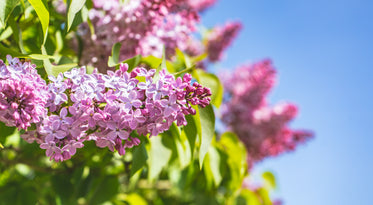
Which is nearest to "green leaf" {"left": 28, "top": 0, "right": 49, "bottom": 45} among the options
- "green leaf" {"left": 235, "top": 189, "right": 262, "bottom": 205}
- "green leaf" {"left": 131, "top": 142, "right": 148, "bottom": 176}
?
"green leaf" {"left": 131, "top": 142, "right": 148, "bottom": 176}

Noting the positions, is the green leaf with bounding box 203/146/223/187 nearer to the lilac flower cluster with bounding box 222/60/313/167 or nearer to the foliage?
the foliage

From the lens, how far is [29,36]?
151 cm

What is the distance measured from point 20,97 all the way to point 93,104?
0.50 ft

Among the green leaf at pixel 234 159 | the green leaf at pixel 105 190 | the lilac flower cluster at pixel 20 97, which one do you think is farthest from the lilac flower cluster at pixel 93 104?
the green leaf at pixel 234 159

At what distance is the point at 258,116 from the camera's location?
3520mm

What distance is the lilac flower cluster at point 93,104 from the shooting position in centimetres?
85

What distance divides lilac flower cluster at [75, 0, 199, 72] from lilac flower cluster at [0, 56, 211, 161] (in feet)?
1.99

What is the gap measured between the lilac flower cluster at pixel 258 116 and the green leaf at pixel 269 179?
34.1 inches

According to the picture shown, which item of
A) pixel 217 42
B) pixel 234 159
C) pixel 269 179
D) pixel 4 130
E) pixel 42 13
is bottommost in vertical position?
pixel 4 130

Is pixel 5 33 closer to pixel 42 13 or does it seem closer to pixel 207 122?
pixel 42 13

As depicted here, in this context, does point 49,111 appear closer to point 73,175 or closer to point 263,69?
Answer: point 73,175

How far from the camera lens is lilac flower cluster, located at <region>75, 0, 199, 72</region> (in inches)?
60.1

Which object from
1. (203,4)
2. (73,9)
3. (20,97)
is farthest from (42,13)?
(203,4)

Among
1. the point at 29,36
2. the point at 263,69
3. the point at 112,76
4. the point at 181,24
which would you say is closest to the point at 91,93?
the point at 112,76
